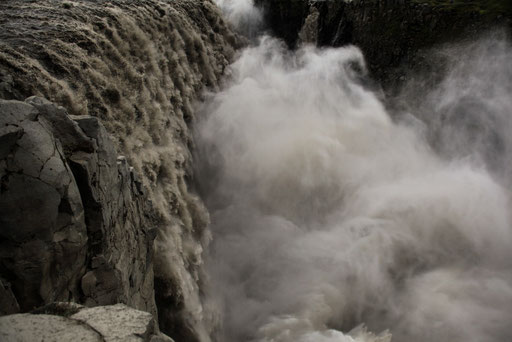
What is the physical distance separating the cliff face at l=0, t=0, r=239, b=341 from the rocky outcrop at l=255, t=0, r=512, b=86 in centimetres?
1538

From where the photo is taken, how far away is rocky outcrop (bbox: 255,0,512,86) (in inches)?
983

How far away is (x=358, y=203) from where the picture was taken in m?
17.7

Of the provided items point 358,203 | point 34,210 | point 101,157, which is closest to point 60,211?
point 34,210

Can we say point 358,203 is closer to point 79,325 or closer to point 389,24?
point 79,325

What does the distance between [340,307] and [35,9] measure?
15.2 m

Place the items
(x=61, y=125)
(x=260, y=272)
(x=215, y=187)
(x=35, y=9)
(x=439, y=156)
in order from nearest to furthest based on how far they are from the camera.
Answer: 1. (x=61, y=125)
2. (x=35, y=9)
3. (x=260, y=272)
4. (x=215, y=187)
5. (x=439, y=156)

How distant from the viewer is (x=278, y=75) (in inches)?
971

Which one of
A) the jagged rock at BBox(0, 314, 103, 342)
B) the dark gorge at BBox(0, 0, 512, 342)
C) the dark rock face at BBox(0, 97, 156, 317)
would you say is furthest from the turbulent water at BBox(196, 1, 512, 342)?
the jagged rock at BBox(0, 314, 103, 342)

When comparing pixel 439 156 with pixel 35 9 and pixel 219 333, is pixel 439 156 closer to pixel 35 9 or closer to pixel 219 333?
pixel 219 333

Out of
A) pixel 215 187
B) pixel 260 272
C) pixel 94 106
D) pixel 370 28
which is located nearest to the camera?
pixel 94 106

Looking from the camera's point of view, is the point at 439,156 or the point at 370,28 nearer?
the point at 439,156

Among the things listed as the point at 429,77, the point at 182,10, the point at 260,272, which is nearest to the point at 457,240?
the point at 260,272

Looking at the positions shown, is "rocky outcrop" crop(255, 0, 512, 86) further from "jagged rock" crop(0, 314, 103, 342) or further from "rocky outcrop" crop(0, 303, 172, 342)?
"jagged rock" crop(0, 314, 103, 342)

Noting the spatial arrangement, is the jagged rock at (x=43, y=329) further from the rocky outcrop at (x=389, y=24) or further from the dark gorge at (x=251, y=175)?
the rocky outcrop at (x=389, y=24)
